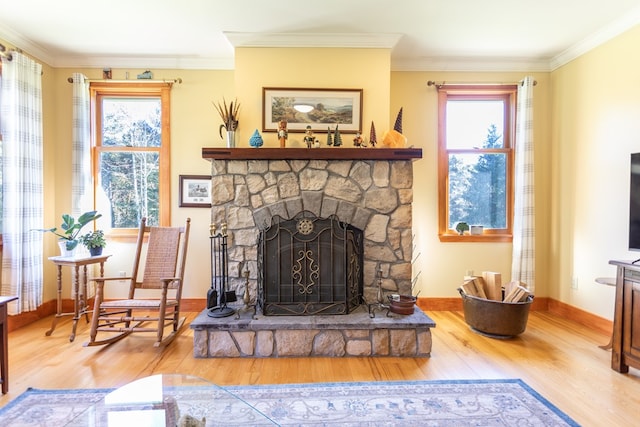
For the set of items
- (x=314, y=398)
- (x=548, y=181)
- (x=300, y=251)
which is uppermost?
(x=548, y=181)

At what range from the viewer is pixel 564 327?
3064mm

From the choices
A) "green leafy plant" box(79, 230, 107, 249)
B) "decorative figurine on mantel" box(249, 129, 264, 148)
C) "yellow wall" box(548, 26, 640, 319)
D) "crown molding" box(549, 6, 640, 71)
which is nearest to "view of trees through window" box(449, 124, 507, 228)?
"yellow wall" box(548, 26, 640, 319)

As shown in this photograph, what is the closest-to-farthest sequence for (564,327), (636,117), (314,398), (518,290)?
1. (314,398)
2. (636,117)
3. (518,290)
4. (564,327)

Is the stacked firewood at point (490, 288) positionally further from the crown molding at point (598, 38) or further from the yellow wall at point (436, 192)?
the crown molding at point (598, 38)

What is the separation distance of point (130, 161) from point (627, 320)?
4681mm

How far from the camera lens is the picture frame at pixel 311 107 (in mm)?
2951

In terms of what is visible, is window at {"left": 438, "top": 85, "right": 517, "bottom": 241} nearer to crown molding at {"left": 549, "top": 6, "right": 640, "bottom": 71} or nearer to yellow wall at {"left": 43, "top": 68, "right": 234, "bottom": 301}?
crown molding at {"left": 549, "top": 6, "right": 640, "bottom": 71}

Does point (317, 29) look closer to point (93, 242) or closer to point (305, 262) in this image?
point (305, 262)

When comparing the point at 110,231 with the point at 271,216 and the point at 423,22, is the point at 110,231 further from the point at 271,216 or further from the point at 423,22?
the point at 423,22

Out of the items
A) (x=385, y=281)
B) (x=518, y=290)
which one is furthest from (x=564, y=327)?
(x=385, y=281)

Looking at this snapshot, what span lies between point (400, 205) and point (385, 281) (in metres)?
0.70

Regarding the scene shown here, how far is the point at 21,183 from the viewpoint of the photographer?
2924mm

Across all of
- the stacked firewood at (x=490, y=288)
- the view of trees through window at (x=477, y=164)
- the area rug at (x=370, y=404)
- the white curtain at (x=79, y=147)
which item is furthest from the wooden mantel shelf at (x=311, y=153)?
the area rug at (x=370, y=404)

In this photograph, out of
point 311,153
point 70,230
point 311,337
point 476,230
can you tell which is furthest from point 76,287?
point 476,230
